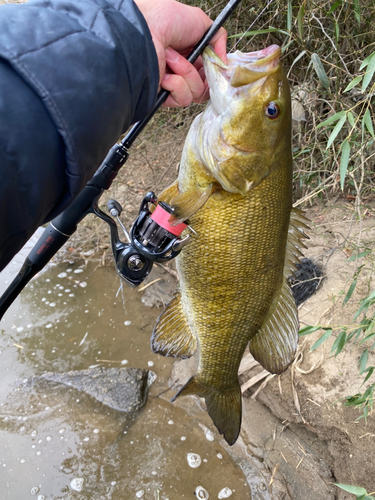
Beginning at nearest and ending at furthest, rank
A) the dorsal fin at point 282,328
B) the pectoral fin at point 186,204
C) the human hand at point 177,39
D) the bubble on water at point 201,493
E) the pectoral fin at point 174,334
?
the human hand at point 177,39, the pectoral fin at point 186,204, the dorsal fin at point 282,328, the pectoral fin at point 174,334, the bubble on water at point 201,493

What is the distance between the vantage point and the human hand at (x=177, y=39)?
1.19m

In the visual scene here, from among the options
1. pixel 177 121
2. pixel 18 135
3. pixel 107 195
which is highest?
pixel 18 135

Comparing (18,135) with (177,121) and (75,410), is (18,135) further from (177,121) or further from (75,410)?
(177,121)

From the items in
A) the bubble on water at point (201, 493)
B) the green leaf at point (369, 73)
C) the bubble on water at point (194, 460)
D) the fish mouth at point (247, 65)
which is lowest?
the bubble on water at point (194, 460)

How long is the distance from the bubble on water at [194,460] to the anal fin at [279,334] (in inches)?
50.7

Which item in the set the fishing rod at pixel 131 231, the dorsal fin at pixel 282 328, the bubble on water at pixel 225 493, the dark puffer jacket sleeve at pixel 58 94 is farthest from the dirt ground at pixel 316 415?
the dark puffer jacket sleeve at pixel 58 94

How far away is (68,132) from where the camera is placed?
899mm

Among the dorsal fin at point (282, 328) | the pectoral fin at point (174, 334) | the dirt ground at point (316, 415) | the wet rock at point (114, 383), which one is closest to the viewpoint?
the dorsal fin at point (282, 328)

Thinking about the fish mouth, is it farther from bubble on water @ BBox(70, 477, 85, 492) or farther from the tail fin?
bubble on water @ BBox(70, 477, 85, 492)

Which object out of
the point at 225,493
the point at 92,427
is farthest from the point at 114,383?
the point at 225,493

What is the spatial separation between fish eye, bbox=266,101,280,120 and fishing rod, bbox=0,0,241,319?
0.99ft

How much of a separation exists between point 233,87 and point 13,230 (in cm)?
84

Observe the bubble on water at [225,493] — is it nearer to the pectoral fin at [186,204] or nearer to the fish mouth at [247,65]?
the pectoral fin at [186,204]

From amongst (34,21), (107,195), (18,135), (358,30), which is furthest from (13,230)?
(107,195)
